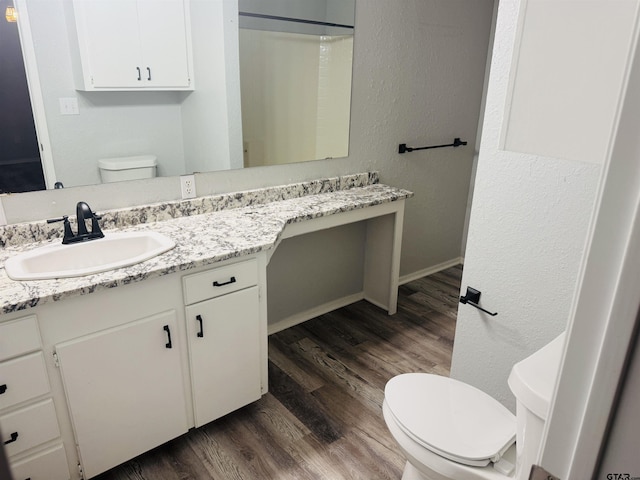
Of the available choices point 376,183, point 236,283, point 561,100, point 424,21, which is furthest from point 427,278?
point 561,100

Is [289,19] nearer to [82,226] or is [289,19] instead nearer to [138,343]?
[82,226]

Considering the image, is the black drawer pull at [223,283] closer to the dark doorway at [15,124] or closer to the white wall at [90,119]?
the white wall at [90,119]

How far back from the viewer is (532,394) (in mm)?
1064

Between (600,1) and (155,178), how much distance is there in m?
1.81

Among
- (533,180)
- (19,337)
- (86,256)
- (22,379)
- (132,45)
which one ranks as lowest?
(22,379)

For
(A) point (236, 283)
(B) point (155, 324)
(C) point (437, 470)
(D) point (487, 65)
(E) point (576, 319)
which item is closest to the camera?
(E) point (576, 319)

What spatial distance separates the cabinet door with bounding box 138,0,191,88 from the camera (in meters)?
1.96

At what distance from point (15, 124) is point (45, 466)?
121 cm

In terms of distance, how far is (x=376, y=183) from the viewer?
297cm

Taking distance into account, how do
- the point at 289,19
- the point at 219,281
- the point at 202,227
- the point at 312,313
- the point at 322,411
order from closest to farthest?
the point at 219,281 < the point at 202,227 < the point at 322,411 < the point at 289,19 < the point at 312,313

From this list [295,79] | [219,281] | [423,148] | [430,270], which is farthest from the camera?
[430,270]

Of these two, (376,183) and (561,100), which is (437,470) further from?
(376,183)

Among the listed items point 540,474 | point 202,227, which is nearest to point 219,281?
point 202,227

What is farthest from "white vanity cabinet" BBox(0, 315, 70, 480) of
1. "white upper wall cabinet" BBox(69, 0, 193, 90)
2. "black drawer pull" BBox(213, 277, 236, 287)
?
"white upper wall cabinet" BBox(69, 0, 193, 90)
